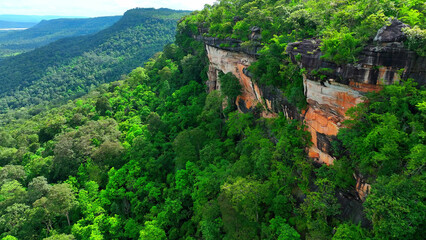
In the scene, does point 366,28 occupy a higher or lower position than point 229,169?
higher

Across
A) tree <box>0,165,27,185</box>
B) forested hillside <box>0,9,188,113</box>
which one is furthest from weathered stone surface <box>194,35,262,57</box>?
forested hillside <box>0,9,188,113</box>

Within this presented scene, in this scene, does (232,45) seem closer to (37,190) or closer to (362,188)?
(362,188)

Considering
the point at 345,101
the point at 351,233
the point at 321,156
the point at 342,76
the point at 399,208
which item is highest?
the point at 342,76

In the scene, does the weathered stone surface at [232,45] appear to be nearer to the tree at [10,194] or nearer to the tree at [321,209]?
the tree at [321,209]

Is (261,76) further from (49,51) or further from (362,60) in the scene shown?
(49,51)

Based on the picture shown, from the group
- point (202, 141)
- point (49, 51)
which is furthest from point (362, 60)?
point (49, 51)

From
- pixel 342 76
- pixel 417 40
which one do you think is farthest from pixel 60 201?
pixel 417 40
